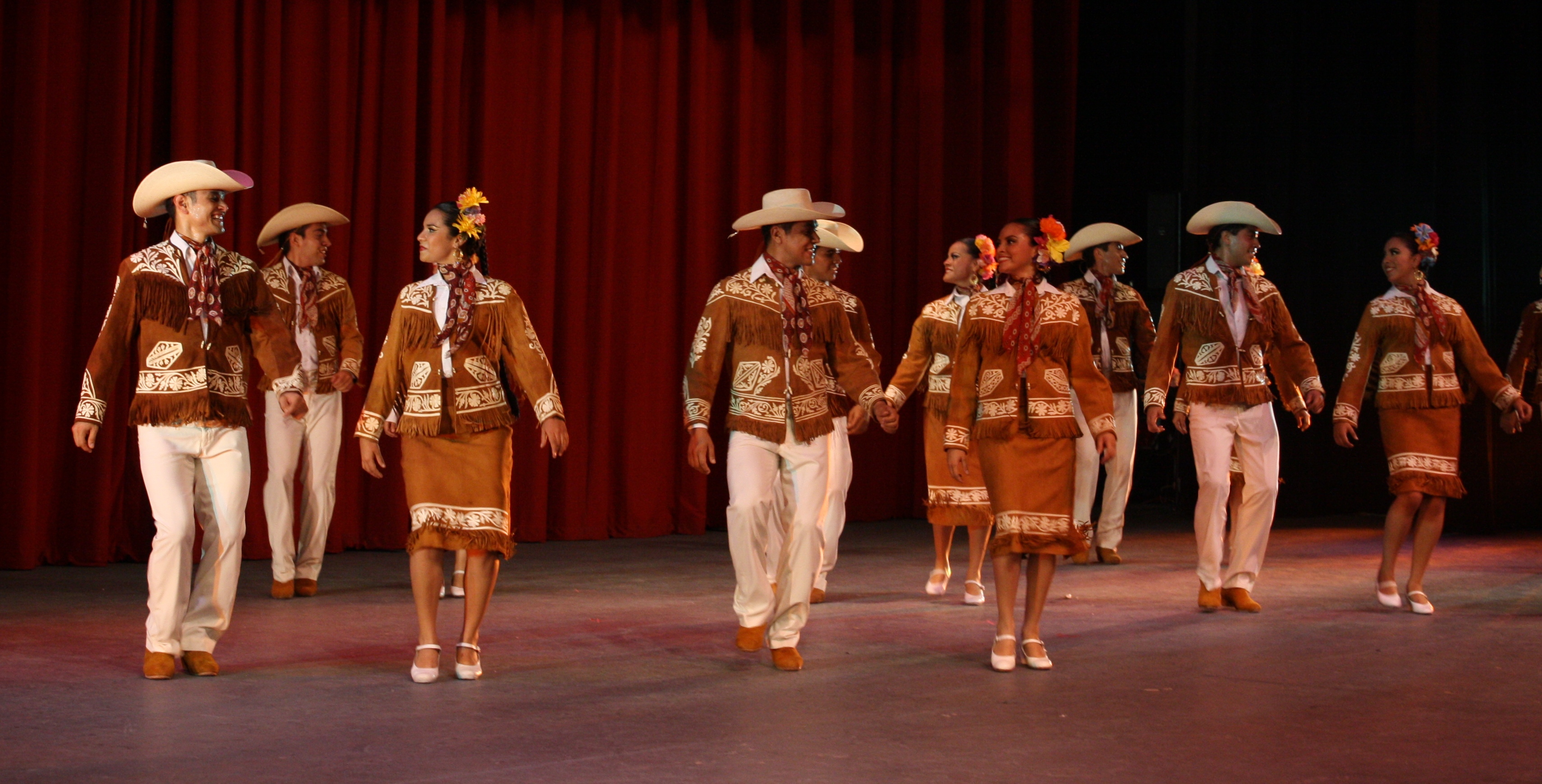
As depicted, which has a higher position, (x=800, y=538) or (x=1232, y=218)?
(x=1232, y=218)

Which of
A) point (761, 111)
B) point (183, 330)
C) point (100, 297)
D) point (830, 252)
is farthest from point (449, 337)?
point (761, 111)

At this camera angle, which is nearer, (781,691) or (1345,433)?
(781,691)

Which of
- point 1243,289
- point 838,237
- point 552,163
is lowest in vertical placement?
point 1243,289

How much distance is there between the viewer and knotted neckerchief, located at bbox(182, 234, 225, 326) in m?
4.77

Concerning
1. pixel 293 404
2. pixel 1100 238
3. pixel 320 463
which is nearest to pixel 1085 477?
pixel 1100 238

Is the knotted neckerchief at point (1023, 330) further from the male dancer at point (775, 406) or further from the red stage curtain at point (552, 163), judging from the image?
the red stage curtain at point (552, 163)

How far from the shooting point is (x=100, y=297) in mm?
7566

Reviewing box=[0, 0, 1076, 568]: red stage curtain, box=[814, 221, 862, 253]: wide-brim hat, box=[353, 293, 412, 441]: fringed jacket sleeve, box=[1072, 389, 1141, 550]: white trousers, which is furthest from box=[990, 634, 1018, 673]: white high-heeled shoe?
box=[0, 0, 1076, 568]: red stage curtain

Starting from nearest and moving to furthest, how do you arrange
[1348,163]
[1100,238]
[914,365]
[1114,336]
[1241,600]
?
[1241,600], [914,365], [1100,238], [1114,336], [1348,163]

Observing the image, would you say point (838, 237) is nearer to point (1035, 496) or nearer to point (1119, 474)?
point (1119, 474)

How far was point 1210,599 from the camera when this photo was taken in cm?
622

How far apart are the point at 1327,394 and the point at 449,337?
26.4ft

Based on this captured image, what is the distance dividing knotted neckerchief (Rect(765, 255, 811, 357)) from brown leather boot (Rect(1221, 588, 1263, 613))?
238 cm

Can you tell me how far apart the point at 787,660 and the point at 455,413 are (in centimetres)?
135
